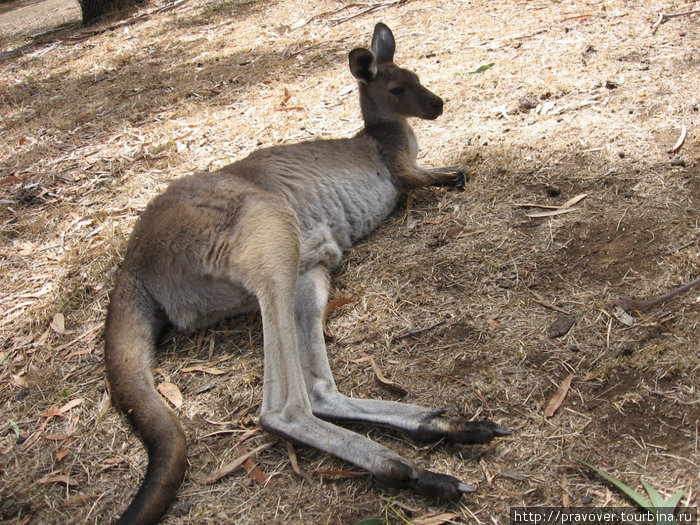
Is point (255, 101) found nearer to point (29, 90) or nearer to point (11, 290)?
point (11, 290)

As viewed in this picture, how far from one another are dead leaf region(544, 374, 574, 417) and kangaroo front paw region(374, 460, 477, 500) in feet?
1.56

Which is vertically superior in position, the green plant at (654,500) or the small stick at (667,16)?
the small stick at (667,16)

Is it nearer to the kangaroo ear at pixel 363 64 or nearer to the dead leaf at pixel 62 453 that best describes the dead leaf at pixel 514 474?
the dead leaf at pixel 62 453

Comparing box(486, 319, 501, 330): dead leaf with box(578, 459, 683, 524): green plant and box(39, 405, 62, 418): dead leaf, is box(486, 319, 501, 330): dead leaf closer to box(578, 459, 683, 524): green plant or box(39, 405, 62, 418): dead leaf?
box(578, 459, 683, 524): green plant

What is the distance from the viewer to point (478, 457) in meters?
2.15

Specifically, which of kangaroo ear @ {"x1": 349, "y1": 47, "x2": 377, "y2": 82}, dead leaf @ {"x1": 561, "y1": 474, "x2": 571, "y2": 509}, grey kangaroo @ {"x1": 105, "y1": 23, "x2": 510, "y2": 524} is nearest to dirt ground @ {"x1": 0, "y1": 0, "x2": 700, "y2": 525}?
dead leaf @ {"x1": 561, "y1": 474, "x2": 571, "y2": 509}

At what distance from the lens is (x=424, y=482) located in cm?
202

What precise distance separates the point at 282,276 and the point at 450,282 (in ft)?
3.11

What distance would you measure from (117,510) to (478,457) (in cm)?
146

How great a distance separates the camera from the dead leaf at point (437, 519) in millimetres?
1948

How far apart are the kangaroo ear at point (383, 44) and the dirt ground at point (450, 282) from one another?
0.72m

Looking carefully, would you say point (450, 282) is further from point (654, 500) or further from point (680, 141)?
point (680, 141)

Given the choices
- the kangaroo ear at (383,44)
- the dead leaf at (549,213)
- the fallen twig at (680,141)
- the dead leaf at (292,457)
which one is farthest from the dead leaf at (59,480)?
the fallen twig at (680,141)

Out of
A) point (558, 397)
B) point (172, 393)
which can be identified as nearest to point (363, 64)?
point (172, 393)
